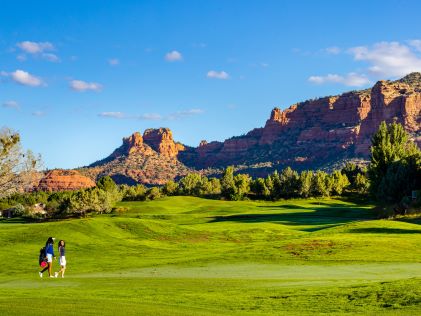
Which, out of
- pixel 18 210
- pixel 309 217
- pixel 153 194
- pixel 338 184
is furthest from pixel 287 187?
pixel 18 210

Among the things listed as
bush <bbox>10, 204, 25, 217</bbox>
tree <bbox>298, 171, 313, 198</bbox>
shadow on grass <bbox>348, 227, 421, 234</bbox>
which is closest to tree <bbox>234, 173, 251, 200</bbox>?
tree <bbox>298, 171, 313, 198</bbox>

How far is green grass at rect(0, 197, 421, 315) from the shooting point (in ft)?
56.7

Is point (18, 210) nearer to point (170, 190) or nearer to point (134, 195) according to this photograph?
point (134, 195)

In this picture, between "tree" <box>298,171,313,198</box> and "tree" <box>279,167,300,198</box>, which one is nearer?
"tree" <box>298,171,313,198</box>

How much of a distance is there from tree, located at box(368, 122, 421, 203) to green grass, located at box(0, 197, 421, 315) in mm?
19598

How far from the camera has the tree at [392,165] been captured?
75.1 meters

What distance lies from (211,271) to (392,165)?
5851cm

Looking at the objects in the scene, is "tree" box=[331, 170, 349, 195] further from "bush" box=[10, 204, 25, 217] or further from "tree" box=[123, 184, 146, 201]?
"bush" box=[10, 204, 25, 217]

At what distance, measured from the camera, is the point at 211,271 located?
94.0 ft

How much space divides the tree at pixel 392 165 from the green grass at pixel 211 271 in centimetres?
1960

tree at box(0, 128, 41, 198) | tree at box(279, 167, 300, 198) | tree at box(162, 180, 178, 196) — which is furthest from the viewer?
tree at box(162, 180, 178, 196)

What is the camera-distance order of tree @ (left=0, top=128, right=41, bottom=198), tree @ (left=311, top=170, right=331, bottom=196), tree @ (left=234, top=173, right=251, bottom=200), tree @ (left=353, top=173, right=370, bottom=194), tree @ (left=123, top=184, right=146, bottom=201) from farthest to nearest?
1. tree @ (left=353, top=173, right=370, bottom=194)
2. tree @ (left=123, top=184, right=146, bottom=201)
3. tree @ (left=234, top=173, right=251, bottom=200)
4. tree @ (left=311, top=170, right=331, bottom=196)
5. tree @ (left=0, top=128, right=41, bottom=198)

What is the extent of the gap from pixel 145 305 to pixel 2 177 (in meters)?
23.7

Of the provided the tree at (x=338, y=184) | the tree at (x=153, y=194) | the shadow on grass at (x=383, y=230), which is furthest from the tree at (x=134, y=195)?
the shadow on grass at (x=383, y=230)
